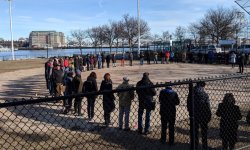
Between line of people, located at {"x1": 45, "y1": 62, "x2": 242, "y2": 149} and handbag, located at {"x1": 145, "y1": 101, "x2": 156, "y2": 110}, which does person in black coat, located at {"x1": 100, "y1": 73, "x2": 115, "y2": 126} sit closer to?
line of people, located at {"x1": 45, "y1": 62, "x2": 242, "y2": 149}

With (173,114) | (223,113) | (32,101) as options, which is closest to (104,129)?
(173,114)

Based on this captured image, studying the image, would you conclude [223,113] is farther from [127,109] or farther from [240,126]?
[127,109]

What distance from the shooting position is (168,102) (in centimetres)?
→ 771

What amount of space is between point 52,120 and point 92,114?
1260mm

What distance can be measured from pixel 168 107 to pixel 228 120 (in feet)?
4.61

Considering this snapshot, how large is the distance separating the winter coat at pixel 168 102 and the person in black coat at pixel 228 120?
3.58ft

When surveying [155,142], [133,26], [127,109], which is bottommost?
[155,142]

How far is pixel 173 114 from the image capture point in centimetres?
803

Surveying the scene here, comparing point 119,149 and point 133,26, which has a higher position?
point 133,26

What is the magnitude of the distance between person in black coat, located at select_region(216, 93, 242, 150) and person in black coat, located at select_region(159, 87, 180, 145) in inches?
43.4

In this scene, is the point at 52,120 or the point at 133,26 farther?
the point at 133,26

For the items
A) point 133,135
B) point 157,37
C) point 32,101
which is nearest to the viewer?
point 32,101

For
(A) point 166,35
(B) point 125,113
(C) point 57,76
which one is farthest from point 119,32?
(B) point 125,113

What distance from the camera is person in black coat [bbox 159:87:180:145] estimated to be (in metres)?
7.65
